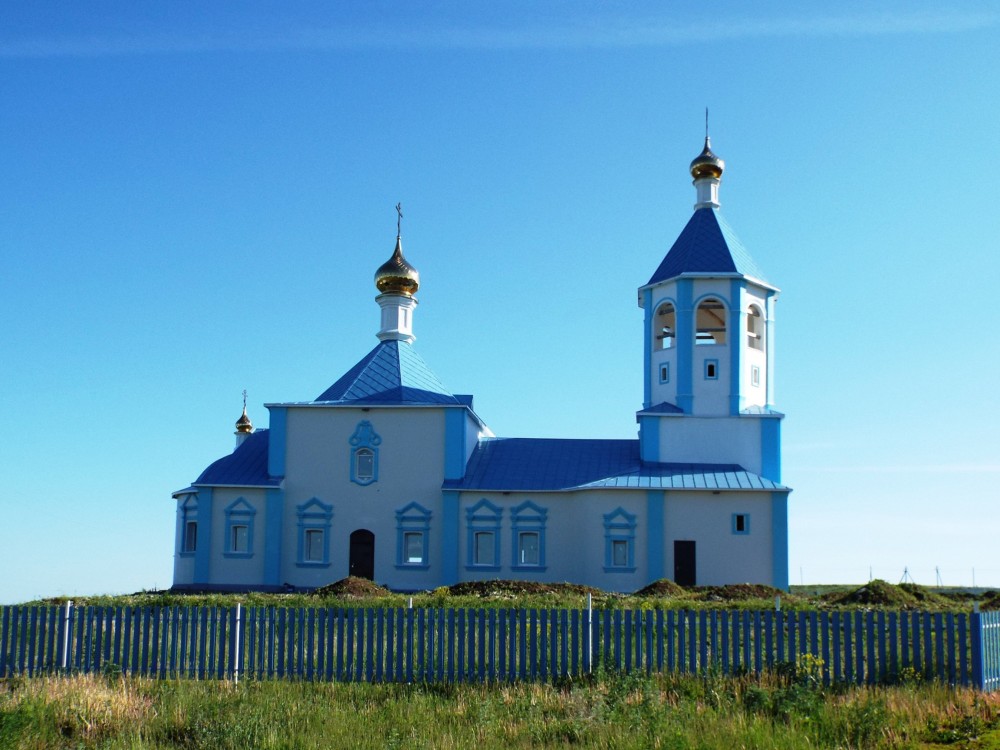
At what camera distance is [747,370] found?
83.5ft

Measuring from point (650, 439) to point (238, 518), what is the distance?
9.79m

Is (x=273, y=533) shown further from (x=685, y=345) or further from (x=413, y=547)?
(x=685, y=345)

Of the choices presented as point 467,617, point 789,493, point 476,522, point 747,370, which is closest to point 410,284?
point 476,522

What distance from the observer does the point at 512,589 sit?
2028 cm

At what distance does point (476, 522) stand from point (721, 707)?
49.5 feet

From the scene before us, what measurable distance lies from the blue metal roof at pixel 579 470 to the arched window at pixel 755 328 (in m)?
3.25

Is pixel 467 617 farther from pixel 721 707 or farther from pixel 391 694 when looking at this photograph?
pixel 721 707

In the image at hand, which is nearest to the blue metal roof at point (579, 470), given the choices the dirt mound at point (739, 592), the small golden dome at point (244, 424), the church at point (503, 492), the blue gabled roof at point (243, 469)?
the church at point (503, 492)

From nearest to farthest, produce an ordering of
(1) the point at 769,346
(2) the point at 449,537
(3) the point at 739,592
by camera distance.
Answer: (3) the point at 739,592
(2) the point at 449,537
(1) the point at 769,346

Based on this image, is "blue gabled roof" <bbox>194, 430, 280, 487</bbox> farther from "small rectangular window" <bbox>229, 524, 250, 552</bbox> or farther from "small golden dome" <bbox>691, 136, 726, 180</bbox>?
"small golden dome" <bbox>691, 136, 726, 180</bbox>

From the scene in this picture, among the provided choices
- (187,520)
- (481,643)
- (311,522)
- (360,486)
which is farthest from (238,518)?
(481,643)

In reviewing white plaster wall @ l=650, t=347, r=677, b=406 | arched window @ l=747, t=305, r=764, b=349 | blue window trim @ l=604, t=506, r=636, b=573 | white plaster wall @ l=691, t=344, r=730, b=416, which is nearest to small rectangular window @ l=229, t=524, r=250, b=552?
blue window trim @ l=604, t=506, r=636, b=573

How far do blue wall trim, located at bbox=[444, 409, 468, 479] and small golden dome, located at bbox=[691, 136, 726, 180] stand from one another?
8.82 meters

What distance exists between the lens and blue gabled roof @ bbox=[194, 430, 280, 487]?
80.6ft
